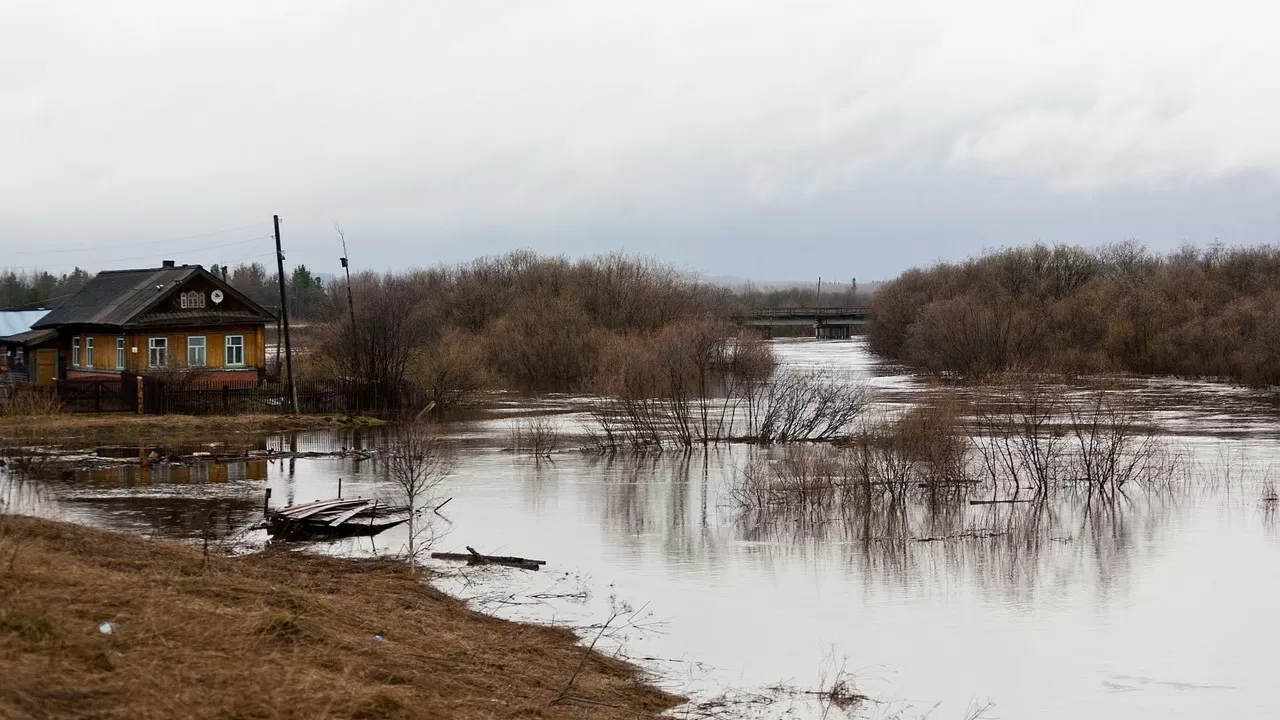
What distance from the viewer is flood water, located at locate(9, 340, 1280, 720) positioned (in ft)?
46.1

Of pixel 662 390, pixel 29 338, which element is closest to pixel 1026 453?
pixel 662 390

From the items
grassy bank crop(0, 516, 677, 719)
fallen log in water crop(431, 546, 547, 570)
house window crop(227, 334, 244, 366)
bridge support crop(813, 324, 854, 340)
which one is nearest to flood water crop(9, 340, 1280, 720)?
fallen log in water crop(431, 546, 547, 570)

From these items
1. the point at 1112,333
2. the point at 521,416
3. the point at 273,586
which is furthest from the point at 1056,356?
the point at 273,586

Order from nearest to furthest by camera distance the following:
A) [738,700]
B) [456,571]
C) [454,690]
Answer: [454,690], [738,700], [456,571]

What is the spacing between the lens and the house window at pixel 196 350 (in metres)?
49.3

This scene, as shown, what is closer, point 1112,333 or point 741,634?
point 741,634

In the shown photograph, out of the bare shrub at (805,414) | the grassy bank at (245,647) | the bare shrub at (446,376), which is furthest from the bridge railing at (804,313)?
the grassy bank at (245,647)

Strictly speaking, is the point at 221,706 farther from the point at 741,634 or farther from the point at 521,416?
the point at 521,416

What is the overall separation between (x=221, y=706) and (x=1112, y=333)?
66.8 meters

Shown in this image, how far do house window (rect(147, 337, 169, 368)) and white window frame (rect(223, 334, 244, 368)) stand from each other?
231 cm

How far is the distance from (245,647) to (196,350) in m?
41.3

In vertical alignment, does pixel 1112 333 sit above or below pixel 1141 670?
above

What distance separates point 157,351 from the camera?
160ft

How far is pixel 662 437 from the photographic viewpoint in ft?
127
